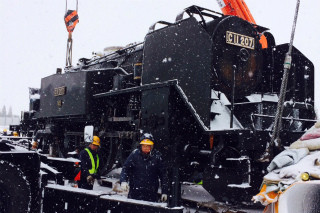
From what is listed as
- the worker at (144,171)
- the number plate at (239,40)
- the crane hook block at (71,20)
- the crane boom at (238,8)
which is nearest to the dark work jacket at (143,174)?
the worker at (144,171)

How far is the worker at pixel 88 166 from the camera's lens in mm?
5254

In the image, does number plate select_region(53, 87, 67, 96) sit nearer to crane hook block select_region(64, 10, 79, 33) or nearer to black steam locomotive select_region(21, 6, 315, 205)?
black steam locomotive select_region(21, 6, 315, 205)

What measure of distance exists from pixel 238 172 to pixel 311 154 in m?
1.34

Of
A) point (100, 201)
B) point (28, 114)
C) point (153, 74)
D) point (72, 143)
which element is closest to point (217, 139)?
point (153, 74)

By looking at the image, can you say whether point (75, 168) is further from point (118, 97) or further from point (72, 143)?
point (72, 143)

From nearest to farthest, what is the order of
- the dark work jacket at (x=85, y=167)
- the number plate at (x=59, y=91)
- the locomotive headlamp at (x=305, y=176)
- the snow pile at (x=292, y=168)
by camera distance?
the locomotive headlamp at (x=305, y=176) → the snow pile at (x=292, y=168) → the dark work jacket at (x=85, y=167) → the number plate at (x=59, y=91)

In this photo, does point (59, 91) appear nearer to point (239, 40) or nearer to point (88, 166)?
point (88, 166)

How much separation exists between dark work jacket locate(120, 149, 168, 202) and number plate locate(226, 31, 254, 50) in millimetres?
2444

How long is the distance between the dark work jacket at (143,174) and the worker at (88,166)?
47.7 inches

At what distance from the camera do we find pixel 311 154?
3.41m

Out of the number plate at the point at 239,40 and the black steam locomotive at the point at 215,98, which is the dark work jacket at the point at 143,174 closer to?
the black steam locomotive at the point at 215,98

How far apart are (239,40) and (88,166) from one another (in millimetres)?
3133

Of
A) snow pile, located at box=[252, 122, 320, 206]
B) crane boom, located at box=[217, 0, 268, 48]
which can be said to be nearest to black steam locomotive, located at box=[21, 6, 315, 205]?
snow pile, located at box=[252, 122, 320, 206]

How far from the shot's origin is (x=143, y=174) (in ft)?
13.9
